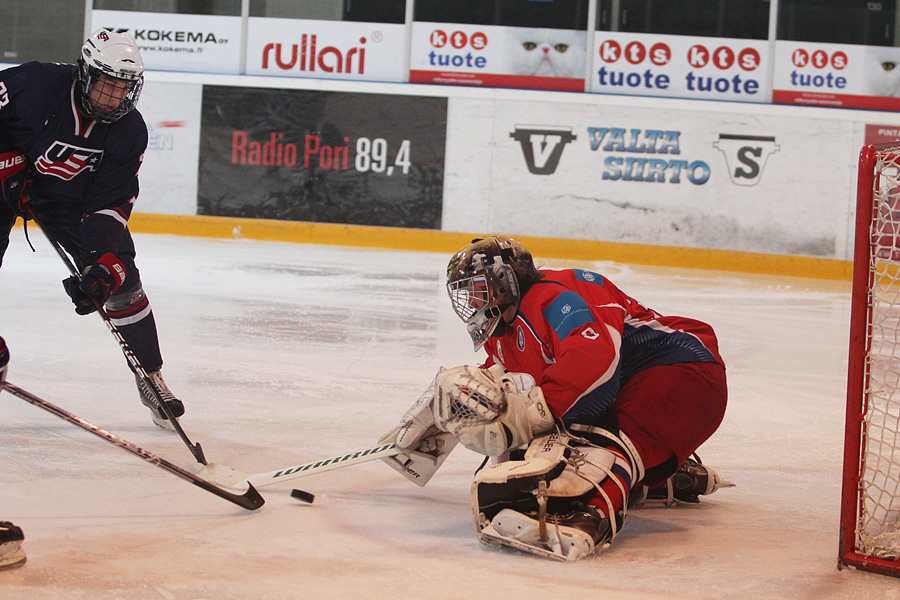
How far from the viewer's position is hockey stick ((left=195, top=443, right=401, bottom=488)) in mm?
2170

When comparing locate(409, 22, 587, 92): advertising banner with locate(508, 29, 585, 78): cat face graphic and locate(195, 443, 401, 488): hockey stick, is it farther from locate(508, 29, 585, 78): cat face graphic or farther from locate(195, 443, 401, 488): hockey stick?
locate(195, 443, 401, 488): hockey stick

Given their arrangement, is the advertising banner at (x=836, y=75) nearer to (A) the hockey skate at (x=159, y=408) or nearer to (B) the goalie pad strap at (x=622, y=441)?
(A) the hockey skate at (x=159, y=408)

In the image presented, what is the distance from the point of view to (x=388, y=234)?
9.56 metres

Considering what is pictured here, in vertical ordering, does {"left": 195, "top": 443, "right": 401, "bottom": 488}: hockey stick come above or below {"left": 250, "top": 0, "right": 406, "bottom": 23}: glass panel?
below

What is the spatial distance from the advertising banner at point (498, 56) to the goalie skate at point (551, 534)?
8.84 meters

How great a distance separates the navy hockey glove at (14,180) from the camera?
267cm

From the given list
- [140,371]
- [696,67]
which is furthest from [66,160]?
[696,67]

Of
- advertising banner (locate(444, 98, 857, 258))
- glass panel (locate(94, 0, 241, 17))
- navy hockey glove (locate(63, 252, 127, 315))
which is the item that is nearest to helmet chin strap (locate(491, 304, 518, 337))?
navy hockey glove (locate(63, 252, 127, 315))

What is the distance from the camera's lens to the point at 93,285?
2.50 metres

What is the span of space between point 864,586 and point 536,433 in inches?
25.5

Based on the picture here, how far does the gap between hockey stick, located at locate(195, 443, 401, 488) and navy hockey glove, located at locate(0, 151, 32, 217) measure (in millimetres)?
1049

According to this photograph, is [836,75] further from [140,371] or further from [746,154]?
[140,371]

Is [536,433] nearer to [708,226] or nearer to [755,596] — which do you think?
[755,596]

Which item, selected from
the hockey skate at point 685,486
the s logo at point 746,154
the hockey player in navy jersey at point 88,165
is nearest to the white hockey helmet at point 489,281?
the hockey skate at point 685,486
